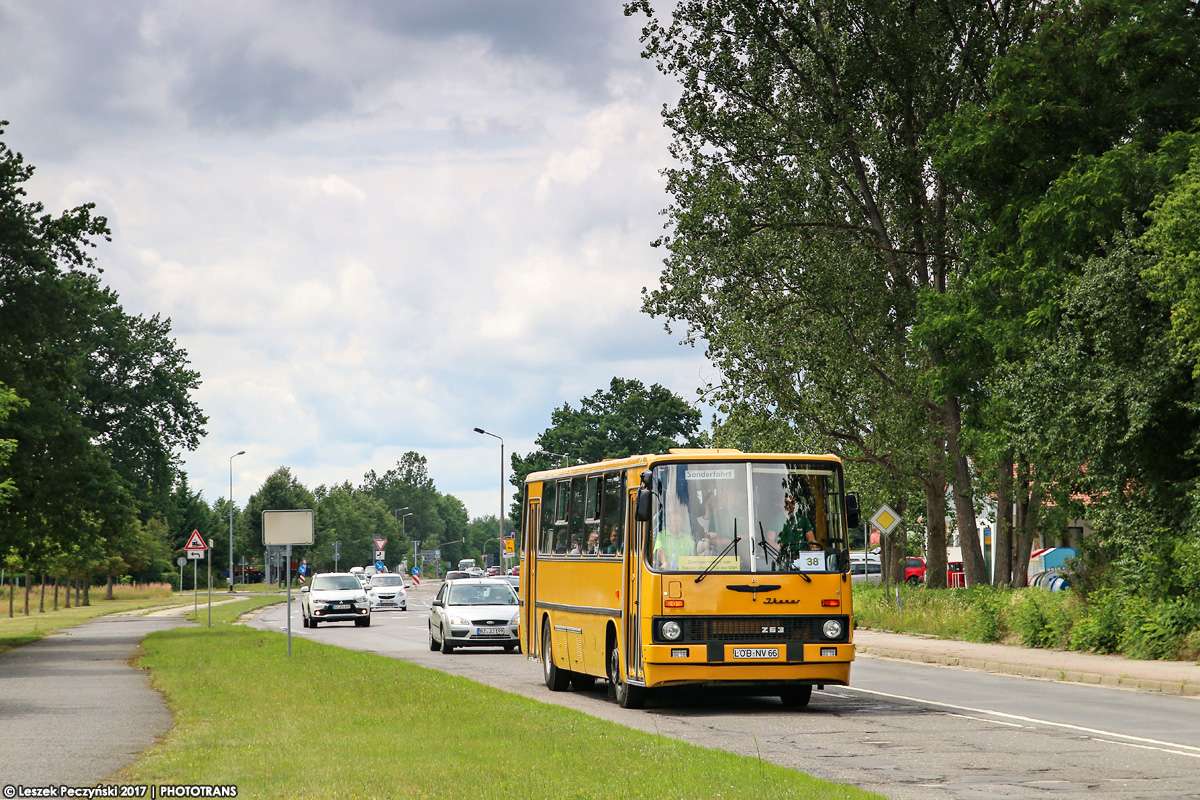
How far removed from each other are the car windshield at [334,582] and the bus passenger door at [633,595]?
2982 centimetres

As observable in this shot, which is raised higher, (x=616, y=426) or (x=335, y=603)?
(x=616, y=426)

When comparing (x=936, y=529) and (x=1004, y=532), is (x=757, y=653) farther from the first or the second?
(x=936, y=529)

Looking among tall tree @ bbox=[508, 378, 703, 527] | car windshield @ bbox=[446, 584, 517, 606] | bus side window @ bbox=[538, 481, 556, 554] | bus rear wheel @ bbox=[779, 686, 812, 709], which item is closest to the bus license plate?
bus rear wheel @ bbox=[779, 686, 812, 709]

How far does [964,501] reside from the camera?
119ft

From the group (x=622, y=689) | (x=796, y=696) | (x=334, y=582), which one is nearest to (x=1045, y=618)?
(x=796, y=696)

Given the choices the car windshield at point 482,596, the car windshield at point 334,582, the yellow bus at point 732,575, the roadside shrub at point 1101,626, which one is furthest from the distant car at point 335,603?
the yellow bus at point 732,575

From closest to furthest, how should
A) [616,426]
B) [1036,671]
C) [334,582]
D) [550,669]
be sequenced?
[550,669] < [1036,671] < [334,582] < [616,426]

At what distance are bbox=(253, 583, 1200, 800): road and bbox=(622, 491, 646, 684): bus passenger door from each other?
0.58m

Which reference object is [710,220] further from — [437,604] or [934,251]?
[437,604]

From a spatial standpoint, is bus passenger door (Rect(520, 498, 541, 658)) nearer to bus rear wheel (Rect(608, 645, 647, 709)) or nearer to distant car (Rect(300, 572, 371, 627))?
bus rear wheel (Rect(608, 645, 647, 709))

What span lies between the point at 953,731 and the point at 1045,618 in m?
14.0

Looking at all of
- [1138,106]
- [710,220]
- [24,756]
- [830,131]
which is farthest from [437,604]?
[24,756]

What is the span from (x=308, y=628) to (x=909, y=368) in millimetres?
20075

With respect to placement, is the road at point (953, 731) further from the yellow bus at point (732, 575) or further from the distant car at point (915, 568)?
the distant car at point (915, 568)
